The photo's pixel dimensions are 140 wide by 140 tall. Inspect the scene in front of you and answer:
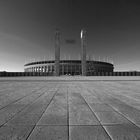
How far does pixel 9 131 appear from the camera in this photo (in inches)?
114

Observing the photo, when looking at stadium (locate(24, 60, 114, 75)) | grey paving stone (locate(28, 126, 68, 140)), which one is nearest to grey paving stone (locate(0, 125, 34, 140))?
grey paving stone (locate(28, 126, 68, 140))

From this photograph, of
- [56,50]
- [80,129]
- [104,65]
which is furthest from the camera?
[104,65]

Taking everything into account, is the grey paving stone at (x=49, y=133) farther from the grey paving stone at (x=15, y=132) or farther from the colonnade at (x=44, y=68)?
the colonnade at (x=44, y=68)

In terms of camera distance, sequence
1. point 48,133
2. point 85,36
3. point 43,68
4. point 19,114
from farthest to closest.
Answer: point 43,68
point 85,36
point 19,114
point 48,133

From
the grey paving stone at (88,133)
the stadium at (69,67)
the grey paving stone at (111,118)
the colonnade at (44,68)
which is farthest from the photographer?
the colonnade at (44,68)

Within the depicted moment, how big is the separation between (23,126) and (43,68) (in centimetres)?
11548

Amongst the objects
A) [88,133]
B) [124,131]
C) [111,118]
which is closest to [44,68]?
[111,118]

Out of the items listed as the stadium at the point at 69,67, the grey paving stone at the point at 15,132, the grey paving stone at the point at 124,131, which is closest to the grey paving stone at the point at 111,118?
the grey paving stone at the point at 124,131

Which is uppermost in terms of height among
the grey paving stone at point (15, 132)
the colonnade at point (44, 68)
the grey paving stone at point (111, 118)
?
the colonnade at point (44, 68)

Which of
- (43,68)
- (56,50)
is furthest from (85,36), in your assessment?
(43,68)

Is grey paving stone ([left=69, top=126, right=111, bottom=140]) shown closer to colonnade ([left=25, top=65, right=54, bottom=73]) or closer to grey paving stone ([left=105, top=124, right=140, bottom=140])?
grey paving stone ([left=105, top=124, right=140, bottom=140])

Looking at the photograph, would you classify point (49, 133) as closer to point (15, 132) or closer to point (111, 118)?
point (15, 132)

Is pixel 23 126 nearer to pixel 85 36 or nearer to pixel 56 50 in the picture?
pixel 56 50

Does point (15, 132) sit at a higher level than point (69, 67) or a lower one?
lower
